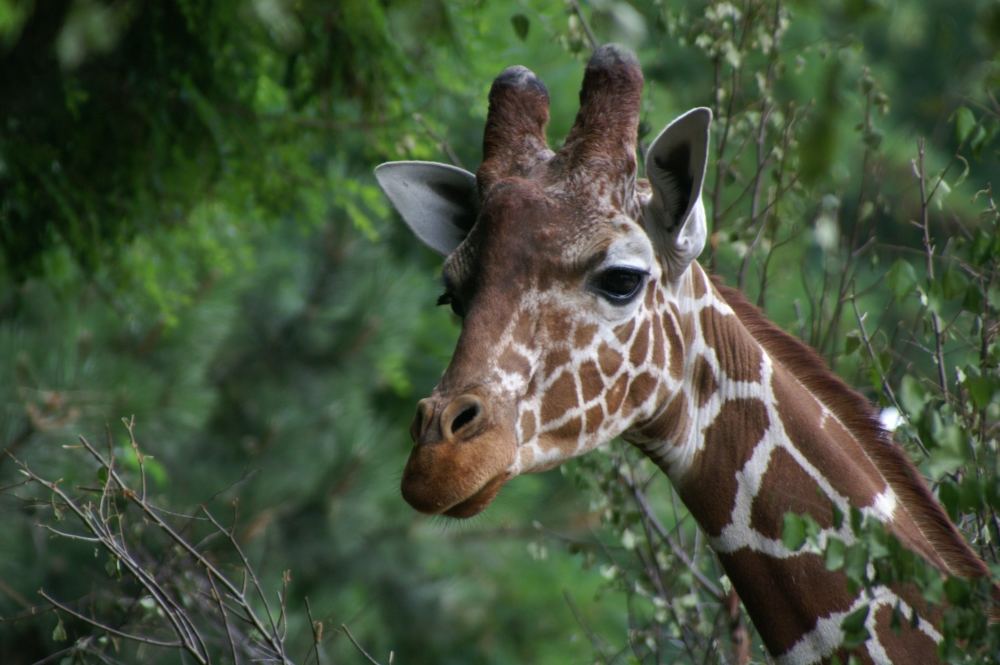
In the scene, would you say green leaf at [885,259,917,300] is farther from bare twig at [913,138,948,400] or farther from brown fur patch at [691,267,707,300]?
brown fur patch at [691,267,707,300]

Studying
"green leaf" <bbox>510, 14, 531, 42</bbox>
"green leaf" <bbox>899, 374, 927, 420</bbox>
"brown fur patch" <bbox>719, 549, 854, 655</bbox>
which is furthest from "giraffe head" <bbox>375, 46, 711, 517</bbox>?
"green leaf" <bbox>510, 14, 531, 42</bbox>

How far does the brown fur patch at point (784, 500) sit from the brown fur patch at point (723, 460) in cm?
7

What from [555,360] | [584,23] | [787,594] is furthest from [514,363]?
[584,23]

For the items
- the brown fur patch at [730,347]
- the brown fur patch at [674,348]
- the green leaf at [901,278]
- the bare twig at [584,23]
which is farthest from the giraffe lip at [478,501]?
the bare twig at [584,23]

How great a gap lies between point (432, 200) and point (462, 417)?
39.2 inches

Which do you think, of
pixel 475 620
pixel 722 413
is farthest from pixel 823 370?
pixel 475 620

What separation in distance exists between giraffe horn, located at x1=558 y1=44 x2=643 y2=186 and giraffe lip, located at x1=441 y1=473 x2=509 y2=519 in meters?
0.83

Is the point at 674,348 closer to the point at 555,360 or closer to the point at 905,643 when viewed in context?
the point at 555,360

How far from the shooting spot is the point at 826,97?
184 cm

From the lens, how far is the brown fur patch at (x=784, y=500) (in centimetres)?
298

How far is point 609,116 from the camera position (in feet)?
10.3

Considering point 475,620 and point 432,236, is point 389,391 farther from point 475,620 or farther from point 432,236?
point 432,236

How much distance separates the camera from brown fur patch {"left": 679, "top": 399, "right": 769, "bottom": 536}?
305 cm

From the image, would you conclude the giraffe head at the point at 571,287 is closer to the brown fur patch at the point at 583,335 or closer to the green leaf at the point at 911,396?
the brown fur patch at the point at 583,335
